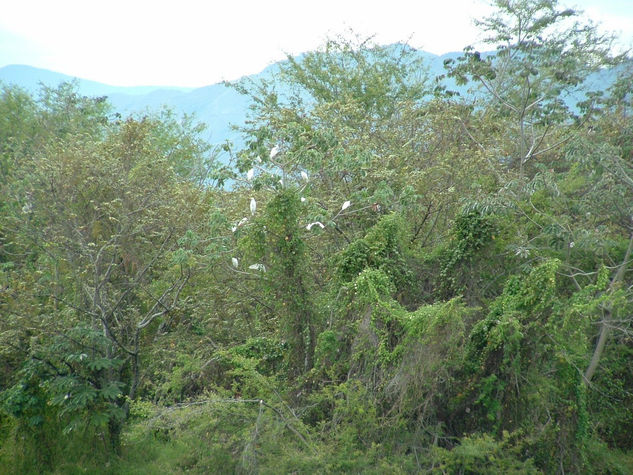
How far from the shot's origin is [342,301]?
6.36 metres

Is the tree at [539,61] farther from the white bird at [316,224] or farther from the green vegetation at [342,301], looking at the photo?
the white bird at [316,224]

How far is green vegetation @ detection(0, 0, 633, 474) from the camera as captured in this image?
5.52 meters

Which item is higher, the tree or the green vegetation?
the tree

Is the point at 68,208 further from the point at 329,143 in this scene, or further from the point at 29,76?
the point at 29,76

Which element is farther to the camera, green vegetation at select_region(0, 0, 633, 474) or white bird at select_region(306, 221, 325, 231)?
white bird at select_region(306, 221, 325, 231)

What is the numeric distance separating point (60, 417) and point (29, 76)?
477 feet

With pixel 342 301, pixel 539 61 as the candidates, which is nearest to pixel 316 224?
pixel 342 301

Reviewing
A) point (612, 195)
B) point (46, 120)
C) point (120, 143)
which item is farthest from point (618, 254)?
point (46, 120)

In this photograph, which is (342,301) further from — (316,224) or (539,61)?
(539,61)

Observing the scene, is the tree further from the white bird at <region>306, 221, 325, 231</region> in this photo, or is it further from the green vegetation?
the white bird at <region>306, 221, 325, 231</region>

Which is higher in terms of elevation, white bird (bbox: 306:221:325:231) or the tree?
the tree

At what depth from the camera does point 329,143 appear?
704cm

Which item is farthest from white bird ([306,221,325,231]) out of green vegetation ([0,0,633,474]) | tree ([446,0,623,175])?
tree ([446,0,623,175])

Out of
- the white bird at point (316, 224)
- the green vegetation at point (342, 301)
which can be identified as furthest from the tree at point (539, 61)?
the white bird at point (316, 224)
